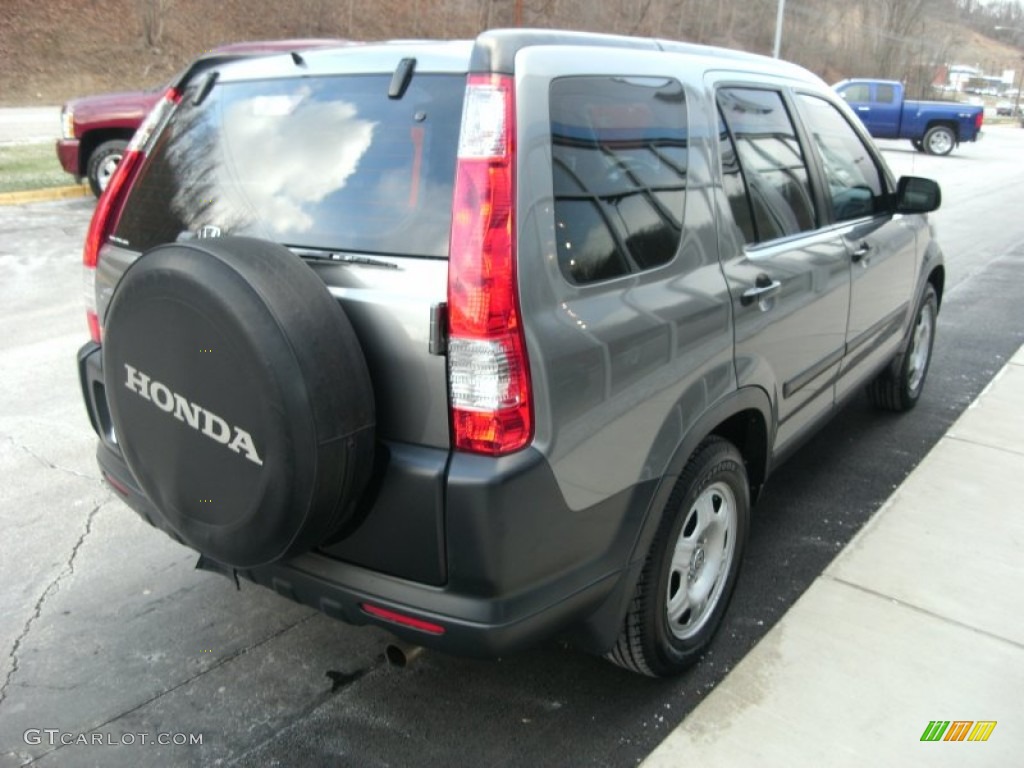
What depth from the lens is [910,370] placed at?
5.09 m

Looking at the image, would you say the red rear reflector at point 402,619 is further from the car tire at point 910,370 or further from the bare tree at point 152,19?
the bare tree at point 152,19

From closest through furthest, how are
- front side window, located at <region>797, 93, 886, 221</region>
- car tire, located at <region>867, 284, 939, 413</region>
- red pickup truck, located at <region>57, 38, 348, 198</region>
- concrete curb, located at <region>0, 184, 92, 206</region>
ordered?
front side window, located at <region>797, 93, 886, 221</region>
car tire, located at <region>867, 284, 939, 413</region>
red pickup truck, located at <region>57, 38, 348, 198</region>
concrete curb, located at <region>0, 184, 92, 206</region>

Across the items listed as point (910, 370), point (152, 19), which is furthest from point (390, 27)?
point (910, 370)

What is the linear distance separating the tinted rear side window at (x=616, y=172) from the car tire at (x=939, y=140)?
87.5 feet

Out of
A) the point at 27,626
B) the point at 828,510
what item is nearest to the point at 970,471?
the point at 828,510

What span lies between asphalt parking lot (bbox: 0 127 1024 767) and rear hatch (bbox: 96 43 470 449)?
106 cm

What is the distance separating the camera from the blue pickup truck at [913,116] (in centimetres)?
2520

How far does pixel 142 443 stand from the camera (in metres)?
2.29

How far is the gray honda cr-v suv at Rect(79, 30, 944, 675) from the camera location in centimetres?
199

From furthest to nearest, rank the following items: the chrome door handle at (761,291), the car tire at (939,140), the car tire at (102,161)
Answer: the car tire at (939,140)
the car tire at (102,161)
the chrome door handle at (761,291)

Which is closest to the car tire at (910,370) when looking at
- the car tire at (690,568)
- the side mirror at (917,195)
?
the side mirror at (917,195)

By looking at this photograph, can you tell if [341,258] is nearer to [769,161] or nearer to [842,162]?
[769,161]

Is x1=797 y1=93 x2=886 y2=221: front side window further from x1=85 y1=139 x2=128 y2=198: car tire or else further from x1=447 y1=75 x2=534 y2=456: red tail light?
x1=85 y1=139 x2=128 y2=198: car tire

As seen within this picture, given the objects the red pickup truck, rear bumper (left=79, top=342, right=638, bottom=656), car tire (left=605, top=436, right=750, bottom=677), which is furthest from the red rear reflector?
the red pickup truck
